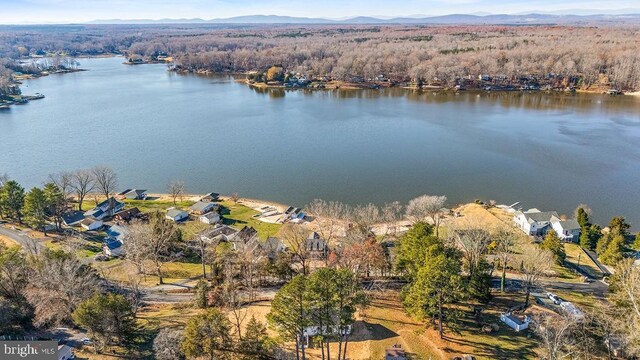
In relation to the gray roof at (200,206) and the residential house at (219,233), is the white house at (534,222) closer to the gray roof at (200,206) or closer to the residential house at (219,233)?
the residential house at (219,233)

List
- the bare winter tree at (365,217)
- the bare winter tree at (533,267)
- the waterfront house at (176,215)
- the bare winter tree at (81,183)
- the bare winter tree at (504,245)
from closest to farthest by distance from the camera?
the bare winter tree at (533,267)
the bare winter tree at (504,245)
the bare winter tree at (365,217)
the waterfront house at (176,215)
the bare winter tree at (81,183)

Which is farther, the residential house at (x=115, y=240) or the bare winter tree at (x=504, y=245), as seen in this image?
the residential house at (x=115, y=240)

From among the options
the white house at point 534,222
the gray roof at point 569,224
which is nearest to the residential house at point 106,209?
the white house at point 534,222

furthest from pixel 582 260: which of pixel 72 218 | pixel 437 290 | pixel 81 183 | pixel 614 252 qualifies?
pixel 81 183

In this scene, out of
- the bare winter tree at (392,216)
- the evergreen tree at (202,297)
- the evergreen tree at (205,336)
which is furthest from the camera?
the bare winter tree at (392,216)

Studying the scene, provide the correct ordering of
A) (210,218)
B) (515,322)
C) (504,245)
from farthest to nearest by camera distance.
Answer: (210,218) < (504,245) < (515,322)

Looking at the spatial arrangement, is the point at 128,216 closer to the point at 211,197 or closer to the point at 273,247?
the point at 211,197
